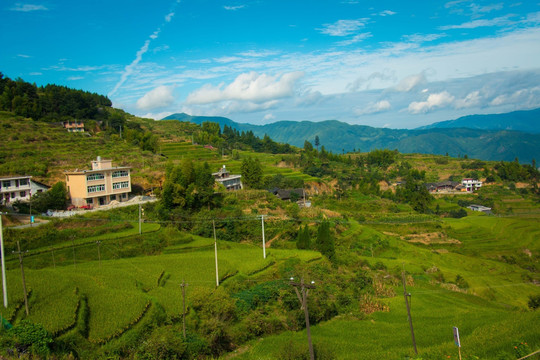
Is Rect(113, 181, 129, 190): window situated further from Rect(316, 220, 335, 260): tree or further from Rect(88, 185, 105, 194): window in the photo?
Rect(316, 220, 335, 260): tree

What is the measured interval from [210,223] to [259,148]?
70502 mm

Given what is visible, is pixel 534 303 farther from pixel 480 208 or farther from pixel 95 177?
pixel 480 208

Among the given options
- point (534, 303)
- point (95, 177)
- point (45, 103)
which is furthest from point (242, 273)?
point (45, 103)

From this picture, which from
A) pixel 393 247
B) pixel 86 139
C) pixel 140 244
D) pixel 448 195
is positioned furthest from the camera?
pixel 448 195

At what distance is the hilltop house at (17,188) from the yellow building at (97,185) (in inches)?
111

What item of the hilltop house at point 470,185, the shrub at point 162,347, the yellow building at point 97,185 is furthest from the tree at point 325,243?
the hilltop house at point 470,185

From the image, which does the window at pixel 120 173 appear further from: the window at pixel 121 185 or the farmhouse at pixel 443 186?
the farmhouse at pixel 443 186

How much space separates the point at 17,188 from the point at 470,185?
251ft

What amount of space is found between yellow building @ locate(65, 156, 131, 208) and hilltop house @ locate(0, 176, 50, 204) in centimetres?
283

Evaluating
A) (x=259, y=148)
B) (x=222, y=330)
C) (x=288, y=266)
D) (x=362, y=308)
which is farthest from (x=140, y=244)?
(x=259, y=148)

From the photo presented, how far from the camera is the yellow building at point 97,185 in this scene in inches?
1350

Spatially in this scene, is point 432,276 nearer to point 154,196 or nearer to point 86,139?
point 154,196

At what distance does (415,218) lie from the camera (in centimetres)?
4728

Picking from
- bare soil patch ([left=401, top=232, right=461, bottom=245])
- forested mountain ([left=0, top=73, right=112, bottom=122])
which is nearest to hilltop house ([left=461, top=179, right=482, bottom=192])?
bare soil patch ([left=401, top=232, right=461, bottom=245])
